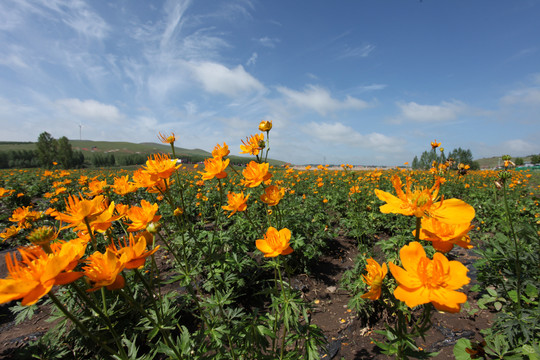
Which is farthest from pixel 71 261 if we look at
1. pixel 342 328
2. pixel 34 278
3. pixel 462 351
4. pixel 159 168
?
pixel 342 328

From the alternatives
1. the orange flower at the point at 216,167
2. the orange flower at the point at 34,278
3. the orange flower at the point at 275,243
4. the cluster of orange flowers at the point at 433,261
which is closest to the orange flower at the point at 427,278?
the cluster of orange flowers at the point at 433,261

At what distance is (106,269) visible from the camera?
1.09 metres

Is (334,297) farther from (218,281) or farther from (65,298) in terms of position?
(65,298)

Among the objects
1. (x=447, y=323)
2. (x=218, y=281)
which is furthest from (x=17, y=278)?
(x=447, y=323)

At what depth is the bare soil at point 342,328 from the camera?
255 cm

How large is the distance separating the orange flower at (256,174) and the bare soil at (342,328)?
1.65 meters

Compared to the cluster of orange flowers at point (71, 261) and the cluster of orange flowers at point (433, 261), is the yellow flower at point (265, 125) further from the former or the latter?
the cluster of orange flowers at point (433, 261)

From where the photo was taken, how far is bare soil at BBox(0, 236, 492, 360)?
2547 mm

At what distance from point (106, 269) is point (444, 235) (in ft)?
5.37

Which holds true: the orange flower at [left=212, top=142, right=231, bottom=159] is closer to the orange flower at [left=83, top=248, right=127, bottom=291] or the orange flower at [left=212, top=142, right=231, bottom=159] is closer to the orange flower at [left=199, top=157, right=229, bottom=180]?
the orange flower at [left=199, top=157, right=229, bottom=180]

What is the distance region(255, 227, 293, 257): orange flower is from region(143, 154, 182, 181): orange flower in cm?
93

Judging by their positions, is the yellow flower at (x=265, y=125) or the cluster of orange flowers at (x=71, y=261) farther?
the yellow flower at (x=265, y=125)

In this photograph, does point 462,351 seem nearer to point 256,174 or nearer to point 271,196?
point 271,196

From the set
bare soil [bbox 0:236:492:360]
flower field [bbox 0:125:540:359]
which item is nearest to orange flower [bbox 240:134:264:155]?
flower field [bbox 0:125:540:359]
